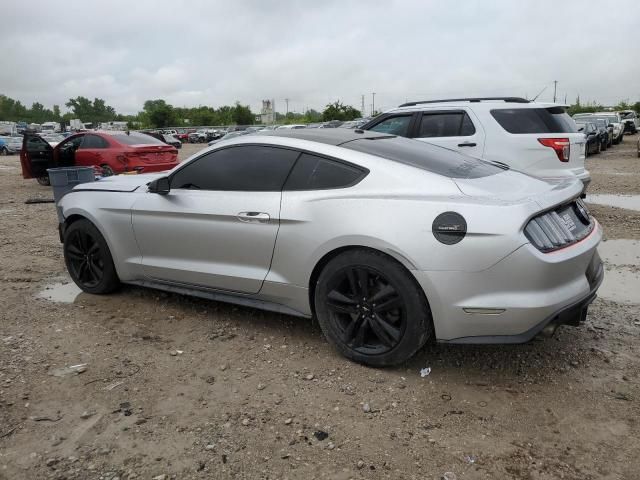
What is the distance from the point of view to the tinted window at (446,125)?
7.46 meters

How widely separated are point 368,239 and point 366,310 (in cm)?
45

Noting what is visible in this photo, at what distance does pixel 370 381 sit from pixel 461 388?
540mm

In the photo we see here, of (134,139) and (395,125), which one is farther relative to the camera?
(134,139)

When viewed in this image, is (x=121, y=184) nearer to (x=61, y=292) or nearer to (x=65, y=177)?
(x=61, y=292)

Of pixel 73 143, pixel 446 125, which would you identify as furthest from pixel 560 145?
pixel 73 143

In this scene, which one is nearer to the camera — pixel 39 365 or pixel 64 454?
pixel 64 454

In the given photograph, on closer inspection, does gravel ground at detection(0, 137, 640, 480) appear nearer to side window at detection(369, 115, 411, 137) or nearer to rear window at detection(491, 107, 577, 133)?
rear window at detection(491, 107, 577, 133)

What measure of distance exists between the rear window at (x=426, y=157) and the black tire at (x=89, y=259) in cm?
241

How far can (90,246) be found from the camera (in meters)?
4.77

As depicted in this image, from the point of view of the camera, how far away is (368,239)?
3143 mm

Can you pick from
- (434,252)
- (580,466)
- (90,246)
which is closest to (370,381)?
(434,252)

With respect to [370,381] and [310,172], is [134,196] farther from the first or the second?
[370,381]

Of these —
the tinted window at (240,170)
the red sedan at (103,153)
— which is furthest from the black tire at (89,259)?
the red sedan at (103,153)

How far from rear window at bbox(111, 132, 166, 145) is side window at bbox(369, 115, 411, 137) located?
6371 mm
